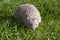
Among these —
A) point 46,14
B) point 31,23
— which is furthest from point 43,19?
point 31,23

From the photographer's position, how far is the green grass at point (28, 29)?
17.1 feet

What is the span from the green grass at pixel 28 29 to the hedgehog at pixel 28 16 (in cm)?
13

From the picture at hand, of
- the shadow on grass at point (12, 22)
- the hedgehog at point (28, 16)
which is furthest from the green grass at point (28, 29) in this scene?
the hedgehog at point (28, 16)

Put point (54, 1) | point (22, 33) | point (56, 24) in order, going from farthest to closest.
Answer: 1. point (54, 1)
2. point (56, 24)
3. point (22, 33)

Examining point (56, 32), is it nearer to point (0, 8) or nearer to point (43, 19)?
point (43, 19)

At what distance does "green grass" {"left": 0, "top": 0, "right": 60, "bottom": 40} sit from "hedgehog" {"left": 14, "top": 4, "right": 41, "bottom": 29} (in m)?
0.13

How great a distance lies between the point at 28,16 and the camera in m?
5.33

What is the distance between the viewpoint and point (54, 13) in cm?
609

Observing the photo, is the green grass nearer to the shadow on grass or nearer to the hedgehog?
the shadow on grass

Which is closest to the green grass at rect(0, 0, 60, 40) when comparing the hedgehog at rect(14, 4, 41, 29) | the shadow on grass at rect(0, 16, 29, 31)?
the shadow on grass at rect(0, 16, 29, 31)

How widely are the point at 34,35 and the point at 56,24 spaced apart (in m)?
0.72

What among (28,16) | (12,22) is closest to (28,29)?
(28,16)

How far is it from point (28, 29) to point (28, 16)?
11.4 inches

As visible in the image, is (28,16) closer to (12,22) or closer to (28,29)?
(28,29)
